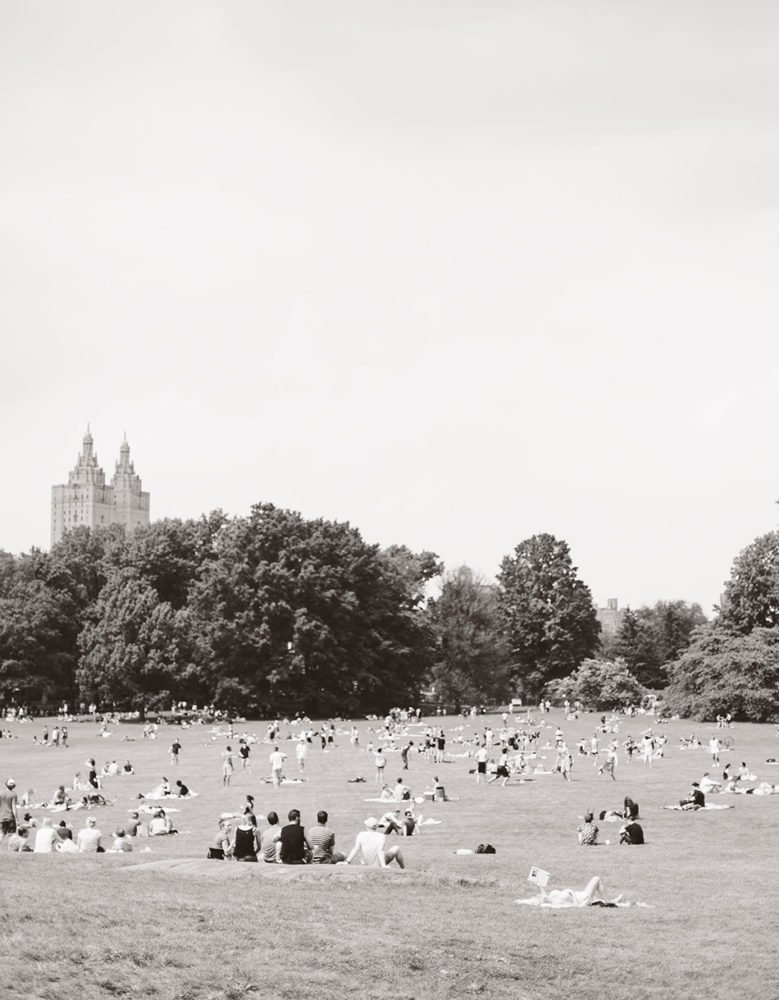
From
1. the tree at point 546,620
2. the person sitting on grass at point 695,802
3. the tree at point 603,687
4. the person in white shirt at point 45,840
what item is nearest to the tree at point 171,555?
the tree at point 546,620

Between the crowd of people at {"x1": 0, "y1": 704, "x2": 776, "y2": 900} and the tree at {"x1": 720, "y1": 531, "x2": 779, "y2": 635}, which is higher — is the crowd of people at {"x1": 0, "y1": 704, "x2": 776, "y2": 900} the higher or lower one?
the lower one

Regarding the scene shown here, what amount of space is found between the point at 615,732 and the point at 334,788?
98.6 ft

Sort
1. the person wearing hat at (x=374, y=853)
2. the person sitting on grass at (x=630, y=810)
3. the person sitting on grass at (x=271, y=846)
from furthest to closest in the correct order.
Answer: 1. the person sitting on grass at (x=630, y=810)
2. the person wearing hat at (x=374, y=853)
3. the person sitting on grass at (x=271, y=846)

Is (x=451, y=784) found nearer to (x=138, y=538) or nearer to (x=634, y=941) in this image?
(x=634, y=941)

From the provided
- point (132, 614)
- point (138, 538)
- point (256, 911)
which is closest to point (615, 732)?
point (132, 614)

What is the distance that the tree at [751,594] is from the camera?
8319cm

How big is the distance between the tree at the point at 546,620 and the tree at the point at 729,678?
31.5 m

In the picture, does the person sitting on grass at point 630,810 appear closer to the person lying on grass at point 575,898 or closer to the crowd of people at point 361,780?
the crowd of people at point 361,780

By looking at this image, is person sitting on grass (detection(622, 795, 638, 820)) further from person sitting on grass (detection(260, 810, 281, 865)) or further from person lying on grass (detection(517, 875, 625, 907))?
person sitting on grass (detection(260, 810, 281, 865))

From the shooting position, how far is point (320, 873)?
18734 millimetres

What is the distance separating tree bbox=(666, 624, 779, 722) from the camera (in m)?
69.4

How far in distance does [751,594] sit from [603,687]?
12378 mm

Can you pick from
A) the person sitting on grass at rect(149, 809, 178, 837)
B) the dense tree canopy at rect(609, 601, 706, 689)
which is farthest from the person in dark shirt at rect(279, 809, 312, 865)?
the dense tree canopy at rect(609, 601, 706, 689)

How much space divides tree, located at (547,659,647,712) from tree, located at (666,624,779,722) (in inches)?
401
